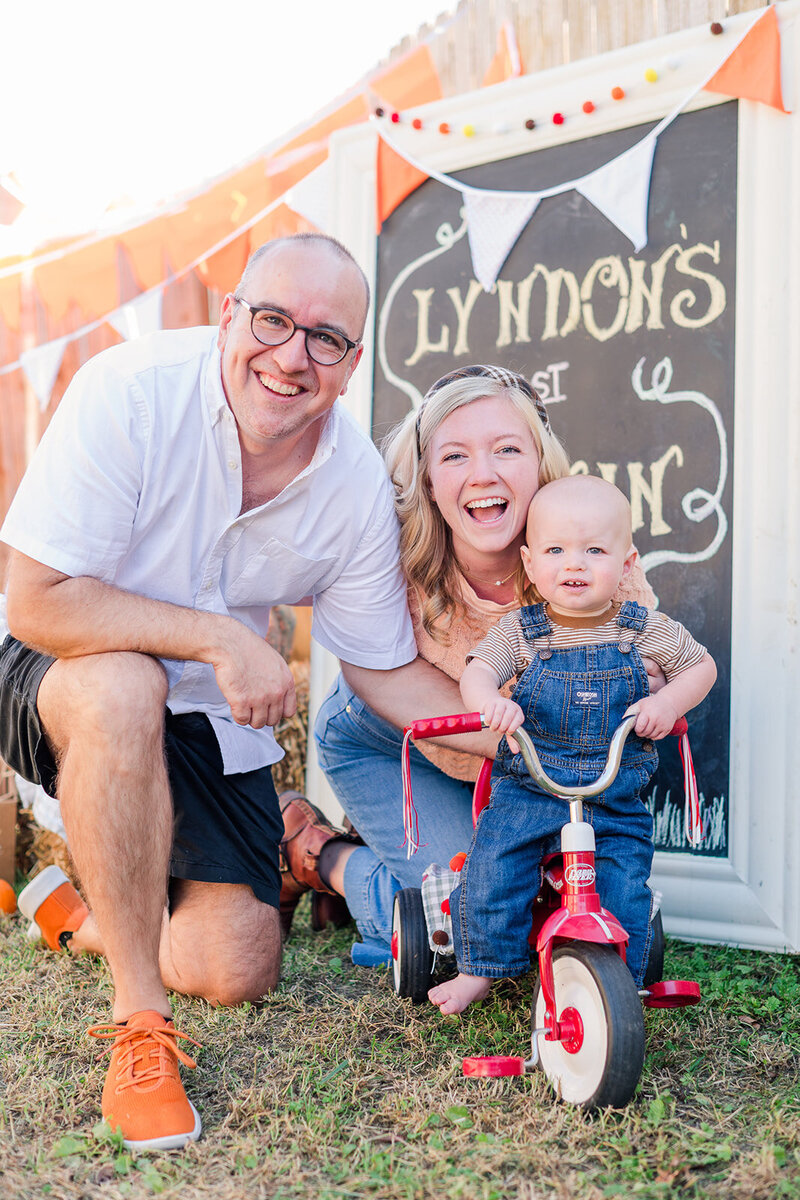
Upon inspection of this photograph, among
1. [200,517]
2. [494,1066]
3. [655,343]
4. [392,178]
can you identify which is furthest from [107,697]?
[392,178]

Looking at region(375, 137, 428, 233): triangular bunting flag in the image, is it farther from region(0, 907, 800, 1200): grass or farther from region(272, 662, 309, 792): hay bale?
region(0, 907, 800, 1200): grass

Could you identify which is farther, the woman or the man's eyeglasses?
the woman

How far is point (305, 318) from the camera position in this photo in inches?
90.5

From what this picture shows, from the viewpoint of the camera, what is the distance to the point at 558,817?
204 centimetres

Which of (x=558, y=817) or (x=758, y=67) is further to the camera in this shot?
(x=758, y=67)

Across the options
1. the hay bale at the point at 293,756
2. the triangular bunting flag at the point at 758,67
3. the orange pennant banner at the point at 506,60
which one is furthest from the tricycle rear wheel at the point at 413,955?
the orange pennant banner at the point at 506,60

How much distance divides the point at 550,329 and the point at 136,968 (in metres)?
2.35

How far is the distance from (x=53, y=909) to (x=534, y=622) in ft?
5.37

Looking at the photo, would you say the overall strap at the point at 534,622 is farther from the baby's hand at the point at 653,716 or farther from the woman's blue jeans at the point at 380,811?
the woman's blue jeans at the point at 380,811

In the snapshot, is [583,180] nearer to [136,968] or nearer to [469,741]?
[469,741]

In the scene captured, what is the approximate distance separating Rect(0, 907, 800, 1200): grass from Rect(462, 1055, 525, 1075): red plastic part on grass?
0.10 feet

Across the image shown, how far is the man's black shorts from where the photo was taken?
2393mm

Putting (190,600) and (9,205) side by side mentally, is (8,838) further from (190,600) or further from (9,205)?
(9,205)

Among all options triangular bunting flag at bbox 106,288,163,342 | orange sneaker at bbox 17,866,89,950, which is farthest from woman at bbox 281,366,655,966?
triangular bunting flag at bbox 106,288,163,342
